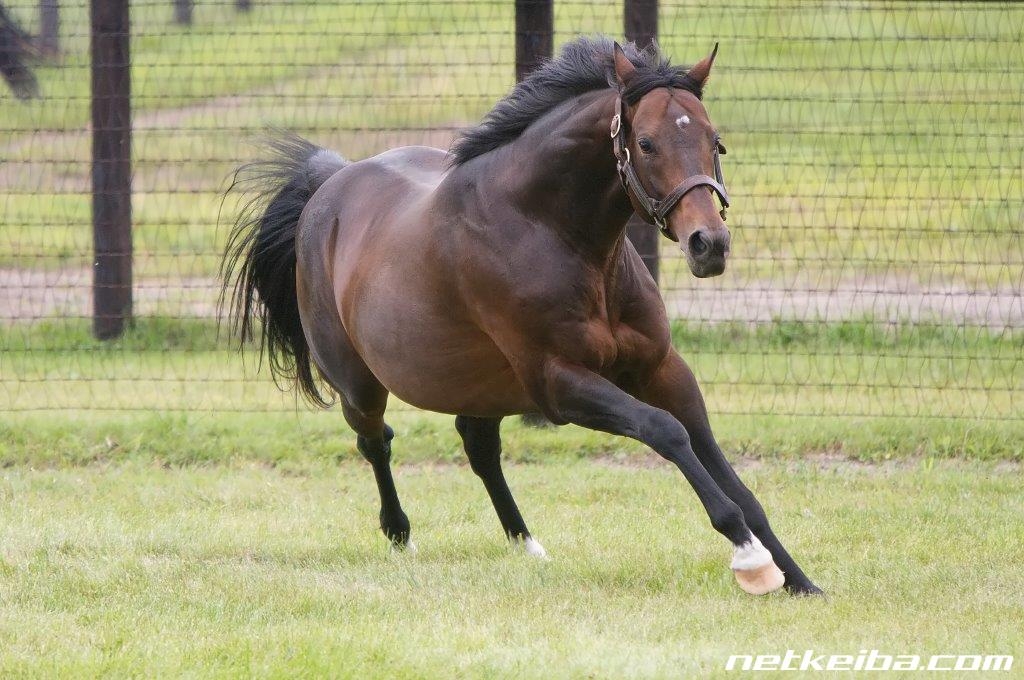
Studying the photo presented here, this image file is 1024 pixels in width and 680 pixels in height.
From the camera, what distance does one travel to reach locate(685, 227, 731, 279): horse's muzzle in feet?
13.7

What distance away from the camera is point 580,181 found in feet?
16.1

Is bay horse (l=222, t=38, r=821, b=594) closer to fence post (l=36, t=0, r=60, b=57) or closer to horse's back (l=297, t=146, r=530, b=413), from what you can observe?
horse's back (l=297, t=146, r=530, b=413)

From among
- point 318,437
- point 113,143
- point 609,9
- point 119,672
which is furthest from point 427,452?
point 609,9

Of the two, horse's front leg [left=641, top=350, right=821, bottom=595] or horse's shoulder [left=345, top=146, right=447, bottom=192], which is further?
horse's shoulder [left=345, top=146, right=447, bottom=192]

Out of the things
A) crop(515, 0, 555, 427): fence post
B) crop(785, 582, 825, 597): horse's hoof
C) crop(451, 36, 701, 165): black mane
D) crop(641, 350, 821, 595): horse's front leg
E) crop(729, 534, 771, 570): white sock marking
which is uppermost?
crop(515, 0, 555, 427): fence post

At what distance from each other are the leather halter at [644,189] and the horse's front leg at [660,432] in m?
0.62

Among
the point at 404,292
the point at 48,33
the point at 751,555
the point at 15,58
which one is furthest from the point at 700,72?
the point at 48,33

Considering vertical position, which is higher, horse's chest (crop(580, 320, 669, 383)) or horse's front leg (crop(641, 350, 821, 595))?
horse's chest (crop(580, 320, 669, 383))

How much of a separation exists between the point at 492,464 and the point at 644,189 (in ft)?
6.70

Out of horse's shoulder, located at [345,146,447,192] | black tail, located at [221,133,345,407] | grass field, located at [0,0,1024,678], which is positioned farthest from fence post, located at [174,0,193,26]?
horse's shoulder, located at [345,146,447,192]

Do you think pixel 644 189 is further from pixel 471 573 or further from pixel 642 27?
pixel 642 27

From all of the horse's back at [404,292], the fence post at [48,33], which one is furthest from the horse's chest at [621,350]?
the fence post at [48,33]

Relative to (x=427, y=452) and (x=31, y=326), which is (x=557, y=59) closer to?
(x=427, y=452)

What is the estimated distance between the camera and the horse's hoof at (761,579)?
15.3 feet
